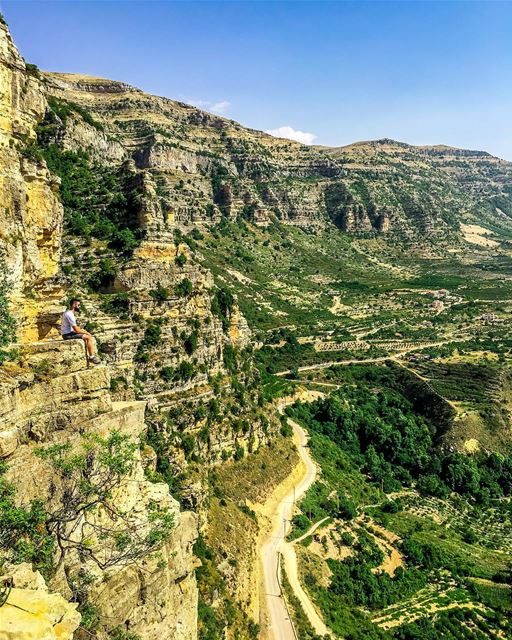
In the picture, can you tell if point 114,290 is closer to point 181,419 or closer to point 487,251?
point 181,419

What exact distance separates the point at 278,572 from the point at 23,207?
27.9 meters

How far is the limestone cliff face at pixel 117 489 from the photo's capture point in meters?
11.8

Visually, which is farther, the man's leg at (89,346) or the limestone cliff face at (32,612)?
the man's leg at (89,346)

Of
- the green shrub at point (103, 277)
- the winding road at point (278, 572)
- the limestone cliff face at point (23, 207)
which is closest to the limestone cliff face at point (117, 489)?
the limestone cliff face at point (23, 207)

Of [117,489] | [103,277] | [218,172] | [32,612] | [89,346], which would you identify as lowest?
[117,489]

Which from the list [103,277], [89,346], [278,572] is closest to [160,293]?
[103,277]

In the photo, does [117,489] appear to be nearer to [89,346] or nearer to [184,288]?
[89,346]

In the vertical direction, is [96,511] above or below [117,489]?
below

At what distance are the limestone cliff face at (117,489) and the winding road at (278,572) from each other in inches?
568

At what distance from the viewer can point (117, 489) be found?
47.7 ft

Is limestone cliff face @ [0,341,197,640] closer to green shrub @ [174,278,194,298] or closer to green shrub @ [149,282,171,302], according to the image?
green shrub @ [149,282,171,302]

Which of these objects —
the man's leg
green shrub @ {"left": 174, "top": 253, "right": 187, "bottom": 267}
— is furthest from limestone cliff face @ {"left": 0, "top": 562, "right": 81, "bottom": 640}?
green shrub @ {"left": 174, "top": 253, "right": 187, "bottom": 267}

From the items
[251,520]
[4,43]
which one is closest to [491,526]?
[251,520]

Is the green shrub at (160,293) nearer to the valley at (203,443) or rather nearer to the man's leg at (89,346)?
the valley at (203,443)
